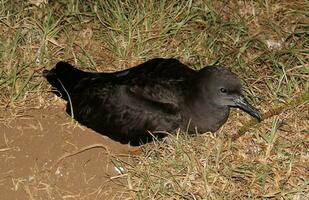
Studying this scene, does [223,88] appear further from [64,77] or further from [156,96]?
[64,77]

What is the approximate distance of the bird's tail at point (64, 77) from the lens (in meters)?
5.56

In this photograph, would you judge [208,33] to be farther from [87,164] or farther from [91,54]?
[87,164]

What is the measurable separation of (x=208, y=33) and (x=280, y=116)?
1286 millimetres

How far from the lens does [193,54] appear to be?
6.08 metres

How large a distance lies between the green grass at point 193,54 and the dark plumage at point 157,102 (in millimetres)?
170

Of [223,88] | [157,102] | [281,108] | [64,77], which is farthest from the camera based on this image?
[64,77]

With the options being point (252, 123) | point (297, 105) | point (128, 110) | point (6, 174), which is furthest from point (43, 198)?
point (297, 105)

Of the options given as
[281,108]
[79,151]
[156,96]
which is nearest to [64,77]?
[79,151]

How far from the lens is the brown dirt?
4.91 m

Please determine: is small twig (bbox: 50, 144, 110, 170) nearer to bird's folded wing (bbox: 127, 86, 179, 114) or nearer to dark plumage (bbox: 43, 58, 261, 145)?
dark plumage (bbox: 43, 58, 261, 145)

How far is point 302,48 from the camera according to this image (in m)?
6.10

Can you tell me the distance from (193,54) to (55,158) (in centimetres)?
179

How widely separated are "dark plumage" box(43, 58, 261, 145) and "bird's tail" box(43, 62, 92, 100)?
17 cm

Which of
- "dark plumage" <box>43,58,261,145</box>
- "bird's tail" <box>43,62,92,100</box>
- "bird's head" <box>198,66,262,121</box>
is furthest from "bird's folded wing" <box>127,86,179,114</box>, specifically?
"bird's tail" <box>43,62,92,100</box>
